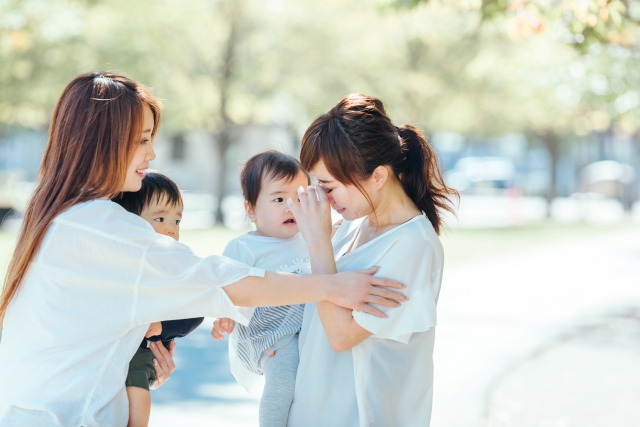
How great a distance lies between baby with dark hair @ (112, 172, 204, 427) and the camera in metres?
2.70

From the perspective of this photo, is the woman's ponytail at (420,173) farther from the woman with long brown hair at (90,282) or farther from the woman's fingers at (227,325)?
the woman's fingers at (227,325)

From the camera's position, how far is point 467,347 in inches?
320

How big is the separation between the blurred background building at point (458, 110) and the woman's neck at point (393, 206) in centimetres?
110

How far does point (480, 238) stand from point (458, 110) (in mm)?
8249

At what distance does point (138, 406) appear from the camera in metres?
Result: 2.67

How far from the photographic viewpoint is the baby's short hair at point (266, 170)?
11.2ft

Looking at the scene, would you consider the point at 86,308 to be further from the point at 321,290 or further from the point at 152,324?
the point at 321,290

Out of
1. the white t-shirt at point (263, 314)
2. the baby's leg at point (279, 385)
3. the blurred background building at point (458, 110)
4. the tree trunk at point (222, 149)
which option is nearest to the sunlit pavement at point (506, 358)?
the blurred background building at point (458, 110)

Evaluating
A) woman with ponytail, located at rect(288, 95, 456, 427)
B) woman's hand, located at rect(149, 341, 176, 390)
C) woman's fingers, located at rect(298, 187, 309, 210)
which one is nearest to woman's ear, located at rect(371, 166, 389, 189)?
woman with ponytail, located at rect(288, 95, 456, 427)

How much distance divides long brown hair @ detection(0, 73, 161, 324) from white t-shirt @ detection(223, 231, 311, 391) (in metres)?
0.81

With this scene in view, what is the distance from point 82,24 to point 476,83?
12.2 metres

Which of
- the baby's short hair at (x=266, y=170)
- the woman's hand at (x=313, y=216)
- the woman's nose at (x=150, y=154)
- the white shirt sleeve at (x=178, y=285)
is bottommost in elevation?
the white shirt sleeve at (x=178, y=285)

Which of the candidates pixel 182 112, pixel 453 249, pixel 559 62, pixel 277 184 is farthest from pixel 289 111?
pixel 277 184

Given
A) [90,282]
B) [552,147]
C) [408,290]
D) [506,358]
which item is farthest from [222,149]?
[90,282]
